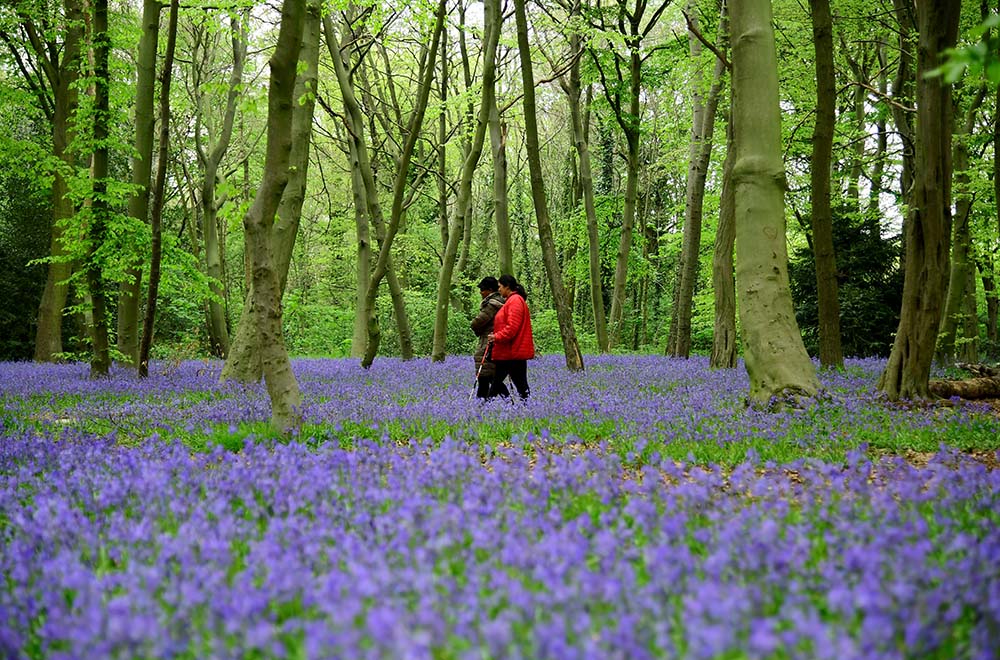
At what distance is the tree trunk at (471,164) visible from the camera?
16.0 metres

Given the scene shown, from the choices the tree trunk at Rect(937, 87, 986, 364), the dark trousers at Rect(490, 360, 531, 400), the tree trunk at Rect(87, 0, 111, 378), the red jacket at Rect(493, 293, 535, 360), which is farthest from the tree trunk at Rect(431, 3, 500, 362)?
the tree trunk at Rect(937, 87, 986, 364)

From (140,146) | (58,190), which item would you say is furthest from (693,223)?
(58,190)

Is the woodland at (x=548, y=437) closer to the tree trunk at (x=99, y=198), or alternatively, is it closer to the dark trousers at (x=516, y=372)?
the tree trunk at (x=99, y=198)

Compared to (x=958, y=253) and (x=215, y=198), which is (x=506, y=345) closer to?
(x=958, y=253)

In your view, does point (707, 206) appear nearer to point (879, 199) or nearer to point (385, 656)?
point (879, 199)

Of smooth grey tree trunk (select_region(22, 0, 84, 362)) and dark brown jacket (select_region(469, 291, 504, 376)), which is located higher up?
smooth grey tree trunk (select_region(22, 0, 84, 362))

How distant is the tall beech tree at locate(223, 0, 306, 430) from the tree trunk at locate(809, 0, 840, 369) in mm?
7762

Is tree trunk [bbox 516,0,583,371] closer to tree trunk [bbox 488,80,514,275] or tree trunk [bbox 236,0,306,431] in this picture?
tree trunk [bbox 488,80,514,275]

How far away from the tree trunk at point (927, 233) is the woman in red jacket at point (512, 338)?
438 centimetres

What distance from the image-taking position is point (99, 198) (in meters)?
12.2

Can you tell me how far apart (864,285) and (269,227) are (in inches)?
680

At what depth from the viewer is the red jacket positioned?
9312 millimetres

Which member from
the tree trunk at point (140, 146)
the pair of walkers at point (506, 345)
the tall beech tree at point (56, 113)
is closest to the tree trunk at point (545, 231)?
the pair of walkers at point (506, 345)

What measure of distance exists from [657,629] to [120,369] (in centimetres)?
1531
